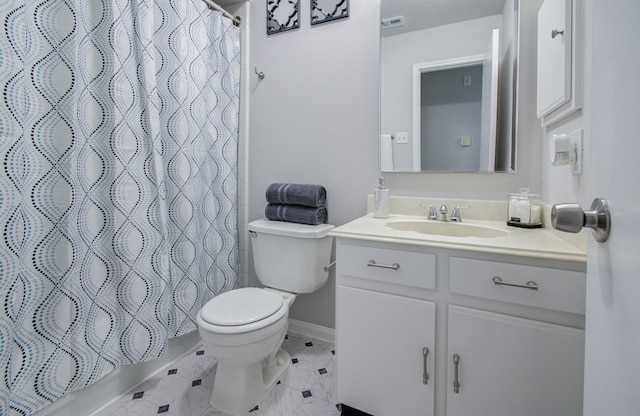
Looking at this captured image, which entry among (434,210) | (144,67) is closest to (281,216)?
(434,210)

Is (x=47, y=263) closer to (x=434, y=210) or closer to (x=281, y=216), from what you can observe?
(x=281, y=216)

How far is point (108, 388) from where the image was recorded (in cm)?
133

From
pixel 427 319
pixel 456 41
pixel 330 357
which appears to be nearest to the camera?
pixel 427 319

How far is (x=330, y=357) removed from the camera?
1.68 metres

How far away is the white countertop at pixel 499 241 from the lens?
87 cm

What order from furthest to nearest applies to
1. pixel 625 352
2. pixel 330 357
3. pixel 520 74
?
pixel 330 357, pixel 520 74, pixel 625 352

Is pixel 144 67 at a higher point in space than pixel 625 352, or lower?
higher

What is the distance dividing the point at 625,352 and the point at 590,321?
140mm

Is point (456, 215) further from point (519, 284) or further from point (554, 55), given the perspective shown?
point (554, 55)

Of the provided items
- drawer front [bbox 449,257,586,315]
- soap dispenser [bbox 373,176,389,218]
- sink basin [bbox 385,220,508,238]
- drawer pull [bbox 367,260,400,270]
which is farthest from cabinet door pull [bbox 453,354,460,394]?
soap dispenser [bbox 373,176,389,218]

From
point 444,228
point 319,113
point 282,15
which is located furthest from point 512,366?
point 282,15

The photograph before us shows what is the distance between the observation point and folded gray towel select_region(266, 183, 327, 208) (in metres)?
1.62

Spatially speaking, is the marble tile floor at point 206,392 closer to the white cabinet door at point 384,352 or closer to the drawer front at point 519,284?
the white cabinet door at point 384,352

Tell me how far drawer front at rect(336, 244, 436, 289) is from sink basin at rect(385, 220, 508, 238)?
0.28 m
